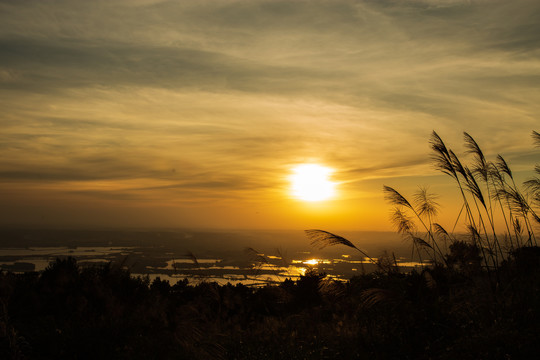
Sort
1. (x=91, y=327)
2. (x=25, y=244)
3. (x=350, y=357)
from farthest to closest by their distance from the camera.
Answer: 1. (x=25, y=244)
2. (x=91, y=327)
3. (x=350, y=357)

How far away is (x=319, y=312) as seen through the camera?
936cm

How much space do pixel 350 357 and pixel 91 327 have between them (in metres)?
5.06

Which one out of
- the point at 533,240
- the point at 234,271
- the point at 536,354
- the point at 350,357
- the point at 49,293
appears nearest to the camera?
the point at 536,354

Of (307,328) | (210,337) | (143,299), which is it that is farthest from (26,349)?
(307,328)

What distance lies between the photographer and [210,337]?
7.33 metres

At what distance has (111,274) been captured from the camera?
11.5 metres

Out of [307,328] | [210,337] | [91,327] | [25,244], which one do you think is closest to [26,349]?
[91,327]

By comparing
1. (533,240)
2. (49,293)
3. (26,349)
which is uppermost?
(533,240)

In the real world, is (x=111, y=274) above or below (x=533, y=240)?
below

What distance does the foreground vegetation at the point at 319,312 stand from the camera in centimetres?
591

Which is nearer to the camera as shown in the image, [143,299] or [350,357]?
[350,357]

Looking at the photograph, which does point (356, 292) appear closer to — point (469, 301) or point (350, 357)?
point (469, 301)

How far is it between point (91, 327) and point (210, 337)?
2.44m

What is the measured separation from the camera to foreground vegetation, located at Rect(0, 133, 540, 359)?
5914mm
